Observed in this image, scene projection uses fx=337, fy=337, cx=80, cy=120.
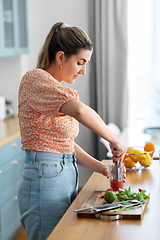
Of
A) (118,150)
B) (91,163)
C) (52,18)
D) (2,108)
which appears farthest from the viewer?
(52,18)

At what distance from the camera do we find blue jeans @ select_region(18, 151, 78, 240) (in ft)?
4.39

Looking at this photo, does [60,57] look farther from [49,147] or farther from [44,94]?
[49,147]

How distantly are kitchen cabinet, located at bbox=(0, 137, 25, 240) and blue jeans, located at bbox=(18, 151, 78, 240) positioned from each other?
121cm

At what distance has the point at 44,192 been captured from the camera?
1338mm

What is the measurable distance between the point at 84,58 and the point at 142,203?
0.62m

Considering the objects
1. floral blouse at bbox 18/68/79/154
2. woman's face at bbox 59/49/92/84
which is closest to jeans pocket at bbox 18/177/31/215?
floral blouse at bbox 18/68/79/154

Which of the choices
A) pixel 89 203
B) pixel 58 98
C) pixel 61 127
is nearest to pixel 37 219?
pixel 89 203

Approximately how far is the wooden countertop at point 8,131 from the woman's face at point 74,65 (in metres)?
1.23

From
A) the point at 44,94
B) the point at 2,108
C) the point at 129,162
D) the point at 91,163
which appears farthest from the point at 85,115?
the point at 2,108

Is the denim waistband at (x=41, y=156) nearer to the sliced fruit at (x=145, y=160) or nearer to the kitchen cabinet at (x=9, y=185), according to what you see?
the sliced fruit at (x=145, y=160)

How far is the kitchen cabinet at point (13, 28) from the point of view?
298cm

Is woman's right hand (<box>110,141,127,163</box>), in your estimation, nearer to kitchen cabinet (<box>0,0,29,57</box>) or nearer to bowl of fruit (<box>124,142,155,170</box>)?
bowl of fruit (<box>124,142,155,170</box>)

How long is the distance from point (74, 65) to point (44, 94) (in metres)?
0.24

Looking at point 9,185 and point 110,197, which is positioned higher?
point 110,197
